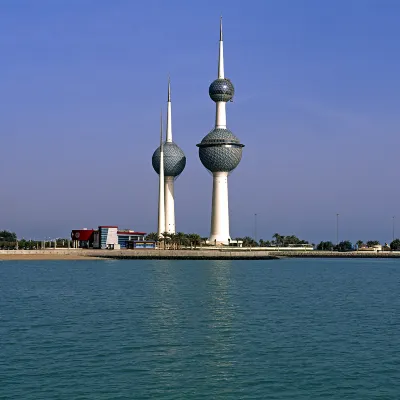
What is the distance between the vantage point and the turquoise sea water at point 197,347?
2872cm

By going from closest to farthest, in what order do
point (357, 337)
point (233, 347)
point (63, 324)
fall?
1. point (233, 347)
2. point (357, 337)
3. point (63, 324)

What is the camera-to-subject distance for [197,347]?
3866 cm

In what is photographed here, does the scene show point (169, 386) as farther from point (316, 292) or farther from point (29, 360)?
point (316, 292)

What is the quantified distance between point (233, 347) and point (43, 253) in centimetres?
16147

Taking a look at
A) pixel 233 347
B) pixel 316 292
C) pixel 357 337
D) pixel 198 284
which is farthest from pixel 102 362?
pixel 198 284

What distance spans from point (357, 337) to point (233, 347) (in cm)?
820

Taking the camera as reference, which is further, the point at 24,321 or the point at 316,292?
the point at 316,292

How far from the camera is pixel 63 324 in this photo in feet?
154

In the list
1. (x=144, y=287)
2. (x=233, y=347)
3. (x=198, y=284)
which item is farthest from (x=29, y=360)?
(x=198, y=284)

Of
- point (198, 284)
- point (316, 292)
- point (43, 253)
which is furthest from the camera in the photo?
point (43, 253)

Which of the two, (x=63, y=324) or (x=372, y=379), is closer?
(x=372, y=379)

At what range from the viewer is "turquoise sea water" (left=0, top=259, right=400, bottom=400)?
28.7m

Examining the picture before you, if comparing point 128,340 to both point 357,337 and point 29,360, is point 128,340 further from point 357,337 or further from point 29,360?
point 357,337

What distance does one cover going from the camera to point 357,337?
42.3 metres
